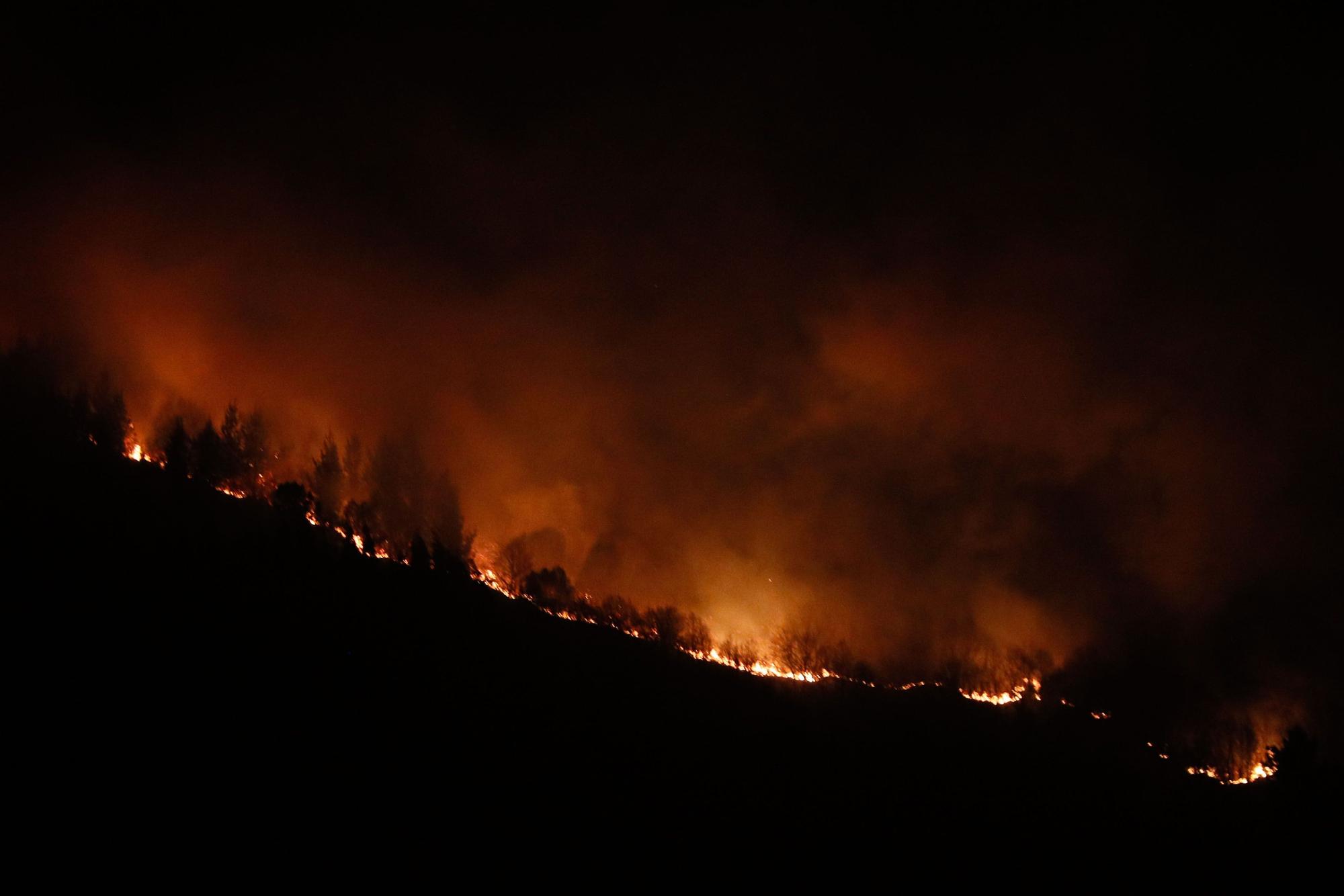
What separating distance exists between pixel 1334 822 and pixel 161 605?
8448 centimetres

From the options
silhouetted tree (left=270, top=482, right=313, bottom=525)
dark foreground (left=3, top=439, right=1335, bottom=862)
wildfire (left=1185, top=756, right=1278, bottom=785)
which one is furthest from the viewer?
wildfire (left=1185, top=756, right=1278, bottom=785)

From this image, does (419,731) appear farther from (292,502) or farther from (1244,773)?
(1244,773)

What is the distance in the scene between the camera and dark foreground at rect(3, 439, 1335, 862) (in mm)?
36500

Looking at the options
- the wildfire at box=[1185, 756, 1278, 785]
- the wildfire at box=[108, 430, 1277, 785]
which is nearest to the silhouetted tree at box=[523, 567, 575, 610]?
the wildfire at box=[108, 430, 1277, 785]

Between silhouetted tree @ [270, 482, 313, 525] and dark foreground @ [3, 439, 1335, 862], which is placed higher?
silhouetted tree @ [270, 482, 313, 525]

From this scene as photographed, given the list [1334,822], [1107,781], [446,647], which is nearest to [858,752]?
[1107,781]

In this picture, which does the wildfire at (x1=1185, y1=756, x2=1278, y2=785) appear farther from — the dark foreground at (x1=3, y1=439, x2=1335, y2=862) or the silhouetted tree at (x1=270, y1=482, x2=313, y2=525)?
the silhouetted tree at (x1=270, y1=482, x2=313, y2=525)

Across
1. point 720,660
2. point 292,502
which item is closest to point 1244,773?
point 720,660

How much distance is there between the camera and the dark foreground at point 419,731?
36.5m

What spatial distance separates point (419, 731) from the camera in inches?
1913

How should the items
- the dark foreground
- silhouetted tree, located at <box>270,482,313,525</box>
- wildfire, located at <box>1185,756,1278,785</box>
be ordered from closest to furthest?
the dark foreground, silhouetted tree, located at <box>270,482,313,525</box>, wildfire, located at <box>1185,756,1278,785</box>

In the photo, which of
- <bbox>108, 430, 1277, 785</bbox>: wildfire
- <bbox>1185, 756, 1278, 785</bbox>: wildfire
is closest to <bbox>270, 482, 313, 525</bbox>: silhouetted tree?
<bbox>108, 430, 1277, 785</bbox>: wildfire

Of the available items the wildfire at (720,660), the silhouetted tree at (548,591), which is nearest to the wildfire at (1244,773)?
the wildfire at (720,660)

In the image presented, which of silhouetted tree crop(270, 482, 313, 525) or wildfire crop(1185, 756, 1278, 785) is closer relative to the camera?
silhouetted tree crop(270, 482, 313, 525)
